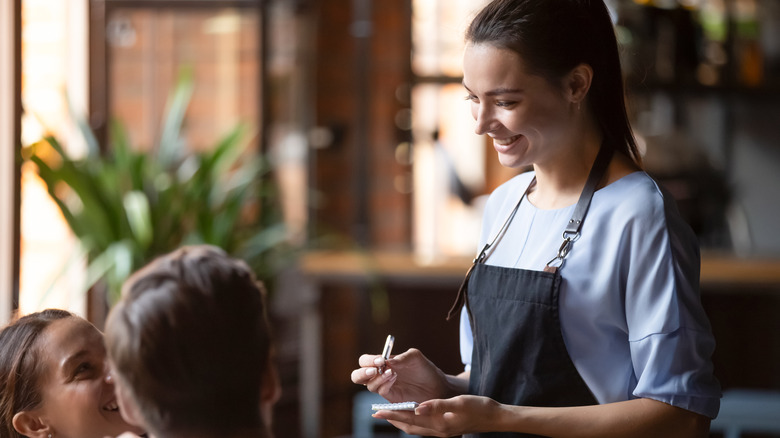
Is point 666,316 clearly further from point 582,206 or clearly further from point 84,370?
point 84,370

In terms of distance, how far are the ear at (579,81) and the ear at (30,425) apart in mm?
906

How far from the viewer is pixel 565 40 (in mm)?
1192

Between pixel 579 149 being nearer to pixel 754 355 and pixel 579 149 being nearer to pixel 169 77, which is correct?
pixel 754 355

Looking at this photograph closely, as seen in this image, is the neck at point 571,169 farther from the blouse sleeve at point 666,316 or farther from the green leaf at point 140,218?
the green leaf at point 140,218

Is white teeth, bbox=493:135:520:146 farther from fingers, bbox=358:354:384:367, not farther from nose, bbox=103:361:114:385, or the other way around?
nose, bbox=103:361:114:385

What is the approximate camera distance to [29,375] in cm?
130

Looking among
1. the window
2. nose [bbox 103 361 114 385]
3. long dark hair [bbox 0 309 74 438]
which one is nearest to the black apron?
nose [bbox 103 361 114 385]

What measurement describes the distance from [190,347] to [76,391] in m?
0.46

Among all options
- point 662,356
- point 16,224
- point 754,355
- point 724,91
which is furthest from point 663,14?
point 662,356

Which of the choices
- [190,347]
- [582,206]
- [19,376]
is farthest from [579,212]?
[19,376]

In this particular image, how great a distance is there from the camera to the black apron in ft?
3.92

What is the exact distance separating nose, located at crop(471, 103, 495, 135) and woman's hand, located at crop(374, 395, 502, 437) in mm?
365

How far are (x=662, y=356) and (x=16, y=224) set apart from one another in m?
2.41

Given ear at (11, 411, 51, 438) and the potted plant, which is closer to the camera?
ear at (11, 411, 51, 438)
